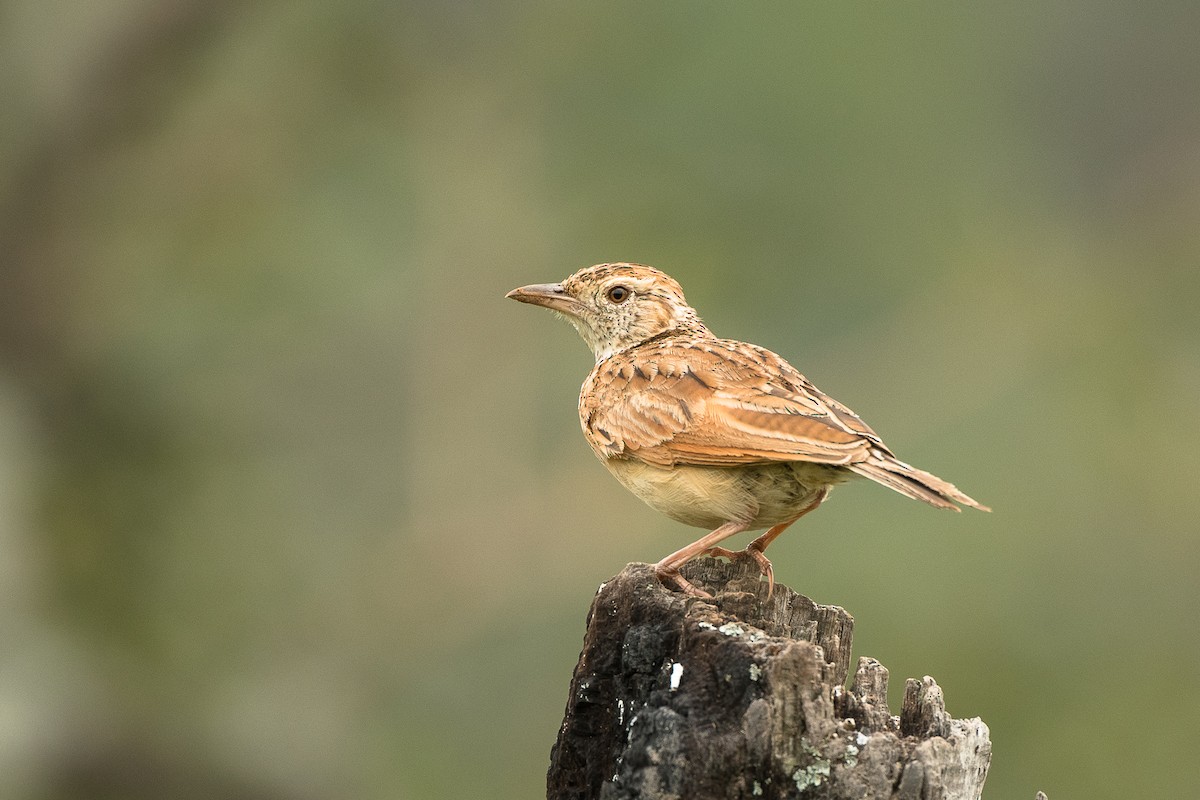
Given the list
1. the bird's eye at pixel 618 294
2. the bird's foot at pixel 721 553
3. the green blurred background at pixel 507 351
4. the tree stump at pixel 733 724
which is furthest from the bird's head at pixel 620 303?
the green blurred background at pixel 507 351

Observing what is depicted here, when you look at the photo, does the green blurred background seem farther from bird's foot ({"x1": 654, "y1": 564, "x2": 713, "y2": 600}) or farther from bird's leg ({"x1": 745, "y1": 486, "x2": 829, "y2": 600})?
bird's foot ({"x1": 654, "y1": 564, "x2": 713, "y2": 600})

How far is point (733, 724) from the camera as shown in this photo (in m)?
4.14

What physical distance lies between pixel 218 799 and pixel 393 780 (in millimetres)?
1449

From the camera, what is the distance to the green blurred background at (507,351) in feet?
39.0

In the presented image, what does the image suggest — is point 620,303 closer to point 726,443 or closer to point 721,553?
point 721,553

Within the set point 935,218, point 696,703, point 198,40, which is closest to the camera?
point 696,703

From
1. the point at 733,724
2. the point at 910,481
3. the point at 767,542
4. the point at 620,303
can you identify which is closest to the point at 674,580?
the point at 910,481

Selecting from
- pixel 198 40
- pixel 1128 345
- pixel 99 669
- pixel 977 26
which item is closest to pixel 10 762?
pixel 99 669

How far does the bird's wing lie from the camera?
5.50 m

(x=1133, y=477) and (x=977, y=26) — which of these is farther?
(x=977, y=26)

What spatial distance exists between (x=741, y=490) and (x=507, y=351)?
8.39 metres

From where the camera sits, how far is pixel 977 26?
15.9 metres

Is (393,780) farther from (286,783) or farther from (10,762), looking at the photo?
(10,762)

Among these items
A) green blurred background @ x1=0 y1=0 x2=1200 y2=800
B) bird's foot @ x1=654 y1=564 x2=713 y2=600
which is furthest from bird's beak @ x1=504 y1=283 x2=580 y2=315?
green blurred background @ x1=0 y1=0 x2=1200 y2=800
